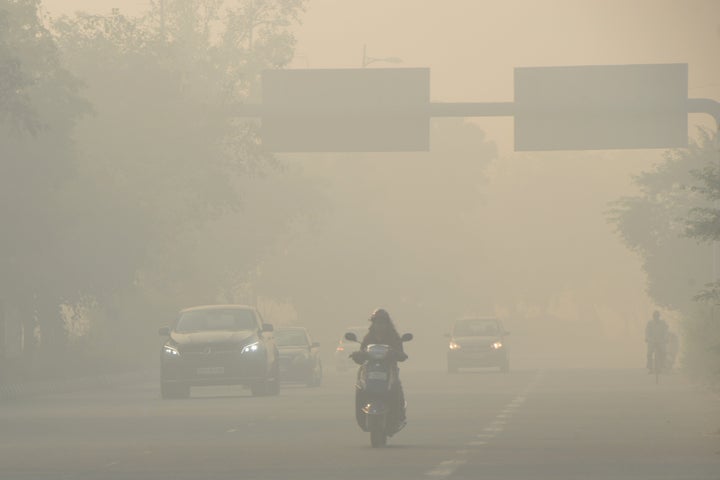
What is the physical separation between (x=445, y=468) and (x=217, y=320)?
2298 cm

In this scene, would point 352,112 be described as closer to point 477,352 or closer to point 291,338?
point 291,338

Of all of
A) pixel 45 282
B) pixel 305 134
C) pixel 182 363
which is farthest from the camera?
pixel 45 282

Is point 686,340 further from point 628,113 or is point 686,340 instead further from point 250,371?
point 250,371

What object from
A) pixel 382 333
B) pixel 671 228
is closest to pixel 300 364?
pixel 671 228

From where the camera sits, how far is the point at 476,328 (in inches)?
2702

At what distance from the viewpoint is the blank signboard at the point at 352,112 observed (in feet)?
152

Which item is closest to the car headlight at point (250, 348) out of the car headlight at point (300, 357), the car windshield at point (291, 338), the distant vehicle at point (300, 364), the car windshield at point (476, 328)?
the distant vehicle at point (300, 364)

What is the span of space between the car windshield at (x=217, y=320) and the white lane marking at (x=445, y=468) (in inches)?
837

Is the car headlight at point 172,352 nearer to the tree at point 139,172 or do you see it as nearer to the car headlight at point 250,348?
the car headlight at point 250,348

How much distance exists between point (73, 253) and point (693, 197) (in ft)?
73.2

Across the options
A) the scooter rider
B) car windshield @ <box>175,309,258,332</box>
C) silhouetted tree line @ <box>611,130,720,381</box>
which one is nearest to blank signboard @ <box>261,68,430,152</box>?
car windshield @ <box>175,309,258,332</box>

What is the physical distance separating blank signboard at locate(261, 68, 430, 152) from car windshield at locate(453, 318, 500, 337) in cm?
2204

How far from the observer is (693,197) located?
70.4 m

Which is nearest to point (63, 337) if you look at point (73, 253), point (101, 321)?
point (73, 253)
